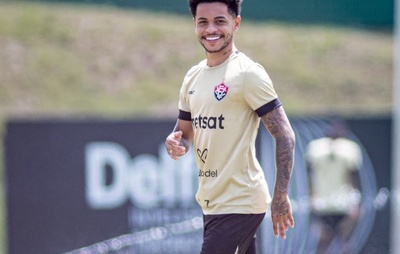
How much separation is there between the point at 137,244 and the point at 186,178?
788 mm

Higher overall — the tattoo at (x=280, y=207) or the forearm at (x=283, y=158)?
the forearm at (x=283, y=158)

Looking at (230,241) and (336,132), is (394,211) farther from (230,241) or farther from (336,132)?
(230,241)

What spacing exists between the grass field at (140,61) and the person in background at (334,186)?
5.32 meters

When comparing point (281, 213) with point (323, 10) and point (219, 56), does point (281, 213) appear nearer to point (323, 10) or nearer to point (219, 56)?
point (219, 56)

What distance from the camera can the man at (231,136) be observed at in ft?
17.3

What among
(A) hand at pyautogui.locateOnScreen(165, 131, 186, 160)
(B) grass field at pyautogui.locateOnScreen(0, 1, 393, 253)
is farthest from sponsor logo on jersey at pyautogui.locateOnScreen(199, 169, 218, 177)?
(B) grass field at pyautogui.locateOnScreen(0, 1, 393, 253)

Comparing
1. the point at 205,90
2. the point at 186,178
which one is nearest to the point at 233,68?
the point at 205,90

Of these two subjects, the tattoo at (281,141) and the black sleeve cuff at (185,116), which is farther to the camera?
the black sleeve cuff at (185,116)

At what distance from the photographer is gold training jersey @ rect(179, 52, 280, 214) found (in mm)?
5266

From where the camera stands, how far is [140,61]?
1695cm

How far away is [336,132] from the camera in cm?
1006

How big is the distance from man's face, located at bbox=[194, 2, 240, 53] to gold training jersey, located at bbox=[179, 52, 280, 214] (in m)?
0.11

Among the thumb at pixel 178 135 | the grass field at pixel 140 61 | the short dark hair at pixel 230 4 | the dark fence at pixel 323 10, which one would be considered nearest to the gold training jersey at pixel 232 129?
the thumb at pixel 178 135

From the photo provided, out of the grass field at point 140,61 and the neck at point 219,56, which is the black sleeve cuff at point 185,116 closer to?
the neck at point 219,56
